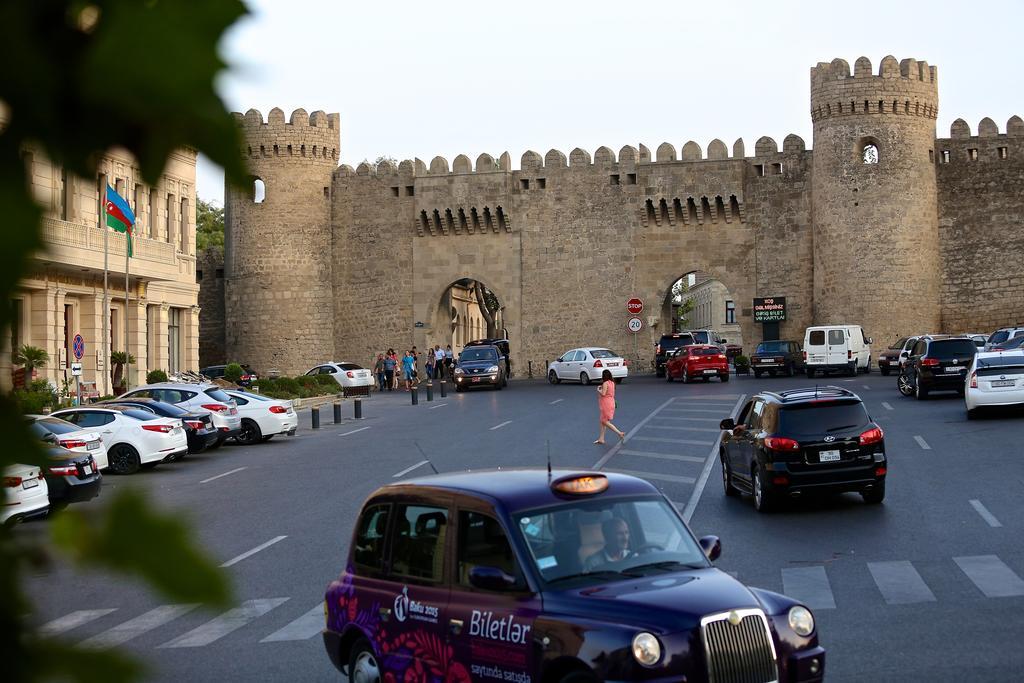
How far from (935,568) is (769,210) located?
44.9m

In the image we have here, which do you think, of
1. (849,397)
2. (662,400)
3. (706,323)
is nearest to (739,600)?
(849,397)

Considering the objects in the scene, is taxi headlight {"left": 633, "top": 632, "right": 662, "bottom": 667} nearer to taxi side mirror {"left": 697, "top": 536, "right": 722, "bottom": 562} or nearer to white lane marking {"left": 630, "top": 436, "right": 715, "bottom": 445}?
taxi side mirror {"left": 697, "top": 536, "right": 722, "bottom": 562}

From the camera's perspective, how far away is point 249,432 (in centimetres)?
3067

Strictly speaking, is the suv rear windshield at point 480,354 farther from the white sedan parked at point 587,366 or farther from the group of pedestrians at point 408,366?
the group of pedestrians at point 408,366

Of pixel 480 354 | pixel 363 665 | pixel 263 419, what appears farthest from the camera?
pixel 480 354

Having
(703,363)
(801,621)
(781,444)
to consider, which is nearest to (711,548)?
(801,621)

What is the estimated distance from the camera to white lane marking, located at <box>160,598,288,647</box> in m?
10.5

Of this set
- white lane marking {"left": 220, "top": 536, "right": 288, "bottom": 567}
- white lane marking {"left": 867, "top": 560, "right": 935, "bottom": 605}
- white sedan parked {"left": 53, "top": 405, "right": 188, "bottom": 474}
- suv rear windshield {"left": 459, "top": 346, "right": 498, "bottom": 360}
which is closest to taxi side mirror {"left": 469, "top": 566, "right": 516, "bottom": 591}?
white lane marking {"left": 867, "top": 560, "right": 935, "bottom": 605}

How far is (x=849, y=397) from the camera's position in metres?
16.5

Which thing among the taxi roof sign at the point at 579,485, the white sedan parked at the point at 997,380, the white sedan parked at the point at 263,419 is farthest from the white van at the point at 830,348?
the taxi roof sign at the point at 579,485

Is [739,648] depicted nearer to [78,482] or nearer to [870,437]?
[870,437]

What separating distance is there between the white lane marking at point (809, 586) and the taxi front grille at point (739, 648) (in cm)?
435

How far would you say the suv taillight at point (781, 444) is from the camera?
16.0 m

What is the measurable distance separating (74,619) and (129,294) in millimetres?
34916
